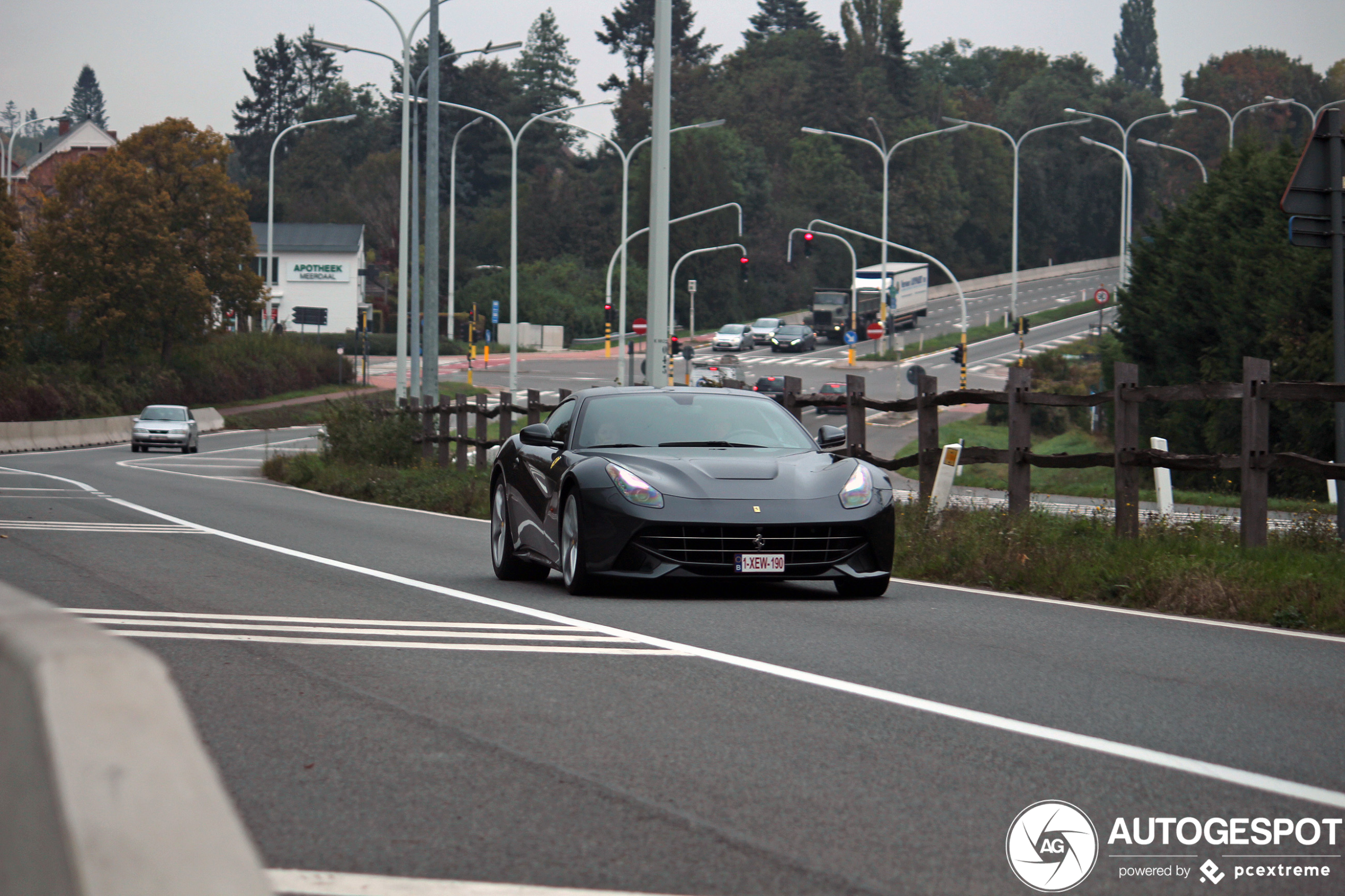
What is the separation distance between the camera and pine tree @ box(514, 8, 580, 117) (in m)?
155

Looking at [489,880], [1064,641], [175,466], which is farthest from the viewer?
[175,466]

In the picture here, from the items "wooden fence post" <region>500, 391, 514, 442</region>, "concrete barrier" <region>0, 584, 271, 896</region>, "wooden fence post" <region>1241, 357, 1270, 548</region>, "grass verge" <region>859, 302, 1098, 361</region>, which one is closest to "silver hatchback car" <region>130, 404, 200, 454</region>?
"wooden fence post" <region>500, 391, 514, 442</region>

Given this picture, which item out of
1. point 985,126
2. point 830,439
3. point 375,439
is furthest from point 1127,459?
point 985,126

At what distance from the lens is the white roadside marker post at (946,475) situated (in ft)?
49.6

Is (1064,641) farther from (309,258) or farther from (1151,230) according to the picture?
(309,258)

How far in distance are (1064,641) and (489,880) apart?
17.8 feet

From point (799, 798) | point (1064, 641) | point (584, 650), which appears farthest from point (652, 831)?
point (1064, 641)

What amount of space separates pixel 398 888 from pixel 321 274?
113620 millimetres

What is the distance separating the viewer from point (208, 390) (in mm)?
72938

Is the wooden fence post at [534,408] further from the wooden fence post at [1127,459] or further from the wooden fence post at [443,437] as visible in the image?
the wooden fence post at [1127,459]

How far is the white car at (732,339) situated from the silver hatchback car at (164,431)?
1911 inches

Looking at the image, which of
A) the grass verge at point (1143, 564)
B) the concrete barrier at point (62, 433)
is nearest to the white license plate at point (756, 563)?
the grass verge at point (1143, 564)

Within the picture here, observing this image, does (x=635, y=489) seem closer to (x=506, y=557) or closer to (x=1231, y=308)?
(x=506, y=557)

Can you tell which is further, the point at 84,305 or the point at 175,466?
the point at 84,305
